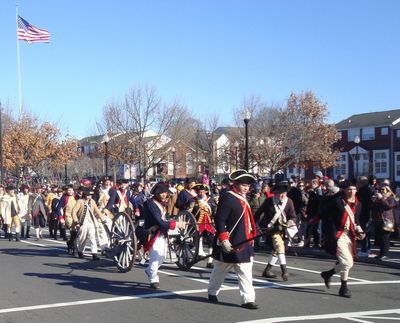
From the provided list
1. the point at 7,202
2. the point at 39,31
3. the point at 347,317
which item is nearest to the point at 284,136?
the point at 39,31

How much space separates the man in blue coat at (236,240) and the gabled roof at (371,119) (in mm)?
59635

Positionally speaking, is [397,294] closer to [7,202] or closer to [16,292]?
[16,292]

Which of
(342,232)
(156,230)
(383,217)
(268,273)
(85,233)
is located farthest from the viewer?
(85,233)

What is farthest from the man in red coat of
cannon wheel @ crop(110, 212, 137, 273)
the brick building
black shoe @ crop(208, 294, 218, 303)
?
the brick building

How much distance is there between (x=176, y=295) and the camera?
29.9ft

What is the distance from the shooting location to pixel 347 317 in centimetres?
765

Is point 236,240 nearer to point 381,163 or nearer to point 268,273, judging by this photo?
point 268,273

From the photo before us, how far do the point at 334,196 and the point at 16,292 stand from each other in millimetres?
5397

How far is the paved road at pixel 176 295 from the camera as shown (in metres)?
7.76

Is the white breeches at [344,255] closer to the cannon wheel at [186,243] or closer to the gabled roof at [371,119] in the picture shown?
the cannon wheel at [186,243]

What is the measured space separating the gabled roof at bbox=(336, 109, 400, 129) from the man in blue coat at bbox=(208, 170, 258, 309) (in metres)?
59.6

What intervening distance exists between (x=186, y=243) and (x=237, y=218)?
332cm

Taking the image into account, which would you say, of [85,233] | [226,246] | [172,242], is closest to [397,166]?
[85,233]

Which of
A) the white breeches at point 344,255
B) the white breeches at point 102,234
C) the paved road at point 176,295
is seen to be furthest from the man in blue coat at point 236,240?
the white breeches at point 102,234
